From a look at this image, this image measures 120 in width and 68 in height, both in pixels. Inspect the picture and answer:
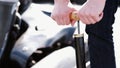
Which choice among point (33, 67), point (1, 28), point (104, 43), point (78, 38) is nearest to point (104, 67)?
point (104, 43)

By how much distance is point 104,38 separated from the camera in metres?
→ 1.48

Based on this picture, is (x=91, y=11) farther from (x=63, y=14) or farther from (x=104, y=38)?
(x=104, y=38)

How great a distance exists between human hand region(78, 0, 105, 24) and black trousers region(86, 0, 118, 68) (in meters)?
0.16

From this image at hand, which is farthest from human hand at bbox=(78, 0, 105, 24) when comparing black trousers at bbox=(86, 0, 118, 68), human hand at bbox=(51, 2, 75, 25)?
black trousers at bbox=(86, 0, 118, 68)

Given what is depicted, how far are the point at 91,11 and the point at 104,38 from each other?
204 millimetres

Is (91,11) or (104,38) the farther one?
(104,38)

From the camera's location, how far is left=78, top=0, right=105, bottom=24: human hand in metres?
1.30

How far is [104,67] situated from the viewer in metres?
1.51

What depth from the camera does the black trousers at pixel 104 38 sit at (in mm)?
1487

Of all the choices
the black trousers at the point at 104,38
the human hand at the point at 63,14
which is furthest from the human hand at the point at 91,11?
the black trousers at the point at 104,38

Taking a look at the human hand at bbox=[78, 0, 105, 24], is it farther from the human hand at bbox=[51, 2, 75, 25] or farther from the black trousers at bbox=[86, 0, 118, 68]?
the black trousers at bbox=[86, 0, 118, 68]

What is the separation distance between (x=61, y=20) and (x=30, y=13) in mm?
997

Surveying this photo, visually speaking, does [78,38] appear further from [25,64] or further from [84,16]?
[25,64]

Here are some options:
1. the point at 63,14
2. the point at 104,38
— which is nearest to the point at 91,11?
the point at 63,14
